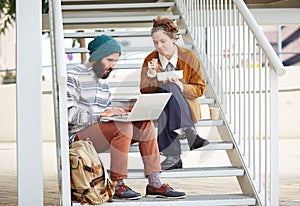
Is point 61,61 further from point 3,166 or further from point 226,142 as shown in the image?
point 3,166

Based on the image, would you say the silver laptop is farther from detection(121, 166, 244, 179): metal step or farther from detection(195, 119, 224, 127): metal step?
detection(195, 119, 224, 127): metal step

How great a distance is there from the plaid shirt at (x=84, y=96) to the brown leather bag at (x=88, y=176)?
144 millimetres

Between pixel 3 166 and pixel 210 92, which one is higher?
Result: pixel 210 92

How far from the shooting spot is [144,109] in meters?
4.02

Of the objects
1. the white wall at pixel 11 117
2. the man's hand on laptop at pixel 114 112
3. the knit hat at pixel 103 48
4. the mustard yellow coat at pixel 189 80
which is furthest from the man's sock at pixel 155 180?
the white wall at pixel 11 117

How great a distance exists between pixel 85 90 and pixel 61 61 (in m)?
0.33

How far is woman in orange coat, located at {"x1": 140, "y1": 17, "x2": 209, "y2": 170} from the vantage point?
434cm

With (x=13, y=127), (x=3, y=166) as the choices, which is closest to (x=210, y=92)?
(x=3, y=166)

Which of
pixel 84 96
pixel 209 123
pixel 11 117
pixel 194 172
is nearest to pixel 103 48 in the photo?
pixel 84 96

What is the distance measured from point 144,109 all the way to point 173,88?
399mm

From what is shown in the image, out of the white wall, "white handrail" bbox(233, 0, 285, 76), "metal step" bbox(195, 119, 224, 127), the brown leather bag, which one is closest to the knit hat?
the brown leather bag

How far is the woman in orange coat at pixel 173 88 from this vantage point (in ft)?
14.3

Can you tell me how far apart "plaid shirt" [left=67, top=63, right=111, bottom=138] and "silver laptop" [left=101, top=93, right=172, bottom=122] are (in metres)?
0.08

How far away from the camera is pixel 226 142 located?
15.3ft
